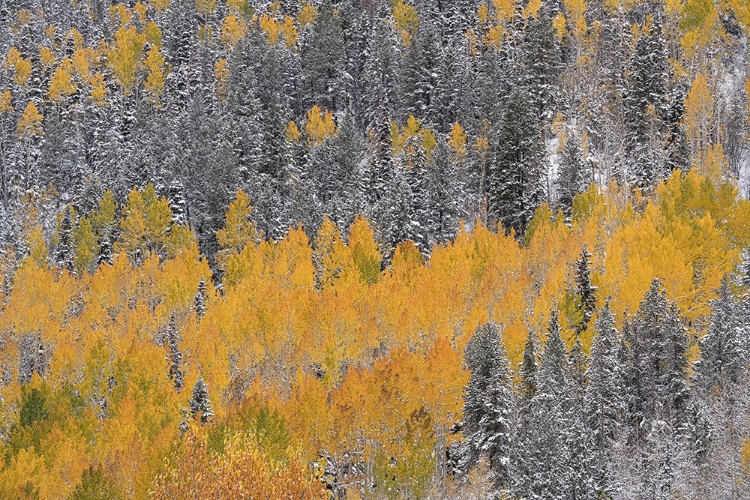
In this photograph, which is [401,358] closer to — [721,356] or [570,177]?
[721,356]

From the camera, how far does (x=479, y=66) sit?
90.1m

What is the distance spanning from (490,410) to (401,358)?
26.7ft

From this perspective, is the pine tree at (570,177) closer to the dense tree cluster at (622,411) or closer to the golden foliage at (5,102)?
the dense tree cluster at (622,411)

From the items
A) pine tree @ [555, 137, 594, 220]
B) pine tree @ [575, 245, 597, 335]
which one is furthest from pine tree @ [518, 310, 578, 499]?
pine tree @ [555, 137, 594, 220]

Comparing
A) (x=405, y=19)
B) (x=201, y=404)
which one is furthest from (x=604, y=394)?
(x=405, y=19)

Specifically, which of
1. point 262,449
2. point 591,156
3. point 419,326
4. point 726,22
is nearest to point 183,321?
point 419,326

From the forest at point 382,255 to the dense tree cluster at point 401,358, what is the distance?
220 millimetres

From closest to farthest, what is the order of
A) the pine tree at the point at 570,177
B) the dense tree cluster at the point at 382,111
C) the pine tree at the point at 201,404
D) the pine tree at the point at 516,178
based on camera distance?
1. the pine tree at the point at 201,404
2. the pine tree at the point at 516,178
3. the pine tree at the point at 570,177
4. the dense tree cluster at the point at 382,111

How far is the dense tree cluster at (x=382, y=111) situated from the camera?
69812 mm

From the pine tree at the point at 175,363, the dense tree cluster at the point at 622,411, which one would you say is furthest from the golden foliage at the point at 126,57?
the dense tree cluster at the point at 622,411

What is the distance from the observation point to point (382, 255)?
6388cm

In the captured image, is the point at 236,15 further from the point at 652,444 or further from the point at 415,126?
the point at 652,444

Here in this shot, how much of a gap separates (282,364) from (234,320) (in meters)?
4.83

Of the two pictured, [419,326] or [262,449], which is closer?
[262,449]
